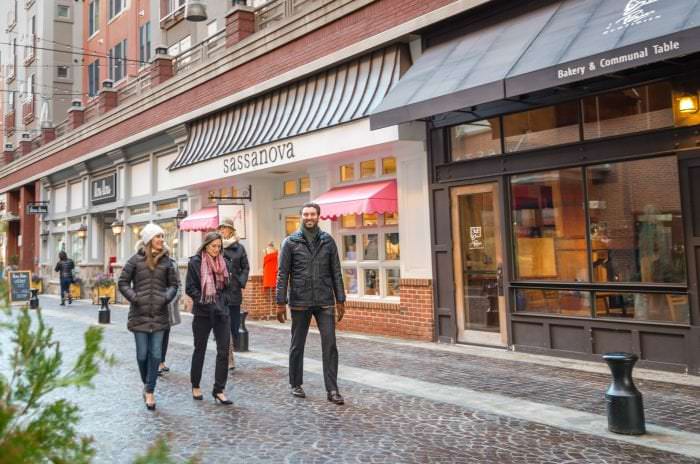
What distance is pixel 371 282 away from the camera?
12.5 meters

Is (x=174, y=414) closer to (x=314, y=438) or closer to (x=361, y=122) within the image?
(x=314, y=438)

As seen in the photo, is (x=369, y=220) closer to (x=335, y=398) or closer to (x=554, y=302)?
(x=554, y=302)

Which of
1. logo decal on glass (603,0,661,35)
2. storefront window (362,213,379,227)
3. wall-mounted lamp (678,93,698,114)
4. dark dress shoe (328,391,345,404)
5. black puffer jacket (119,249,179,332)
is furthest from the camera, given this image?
storefront window (362,213,379,227)

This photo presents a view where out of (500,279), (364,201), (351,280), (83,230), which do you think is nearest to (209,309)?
(500,279)

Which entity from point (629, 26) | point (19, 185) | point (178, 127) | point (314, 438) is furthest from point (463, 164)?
point (19, 185)

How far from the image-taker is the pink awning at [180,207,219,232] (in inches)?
624

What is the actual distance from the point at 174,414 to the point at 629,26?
6.71 metres

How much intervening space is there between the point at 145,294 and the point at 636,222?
6.36m

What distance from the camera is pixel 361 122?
35.7 ft

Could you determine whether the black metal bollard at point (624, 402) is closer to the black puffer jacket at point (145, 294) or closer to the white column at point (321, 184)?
the black puffer jacket at point (145, 294)

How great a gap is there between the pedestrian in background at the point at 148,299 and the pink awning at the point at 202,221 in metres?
9.10

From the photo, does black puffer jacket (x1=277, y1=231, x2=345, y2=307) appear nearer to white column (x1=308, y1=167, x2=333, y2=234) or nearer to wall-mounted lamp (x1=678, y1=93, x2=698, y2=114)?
wall-mounted lamp (x1=678, y1=93, x2=698, y2=114)

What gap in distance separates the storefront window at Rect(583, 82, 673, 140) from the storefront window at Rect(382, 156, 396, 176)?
4.10 m

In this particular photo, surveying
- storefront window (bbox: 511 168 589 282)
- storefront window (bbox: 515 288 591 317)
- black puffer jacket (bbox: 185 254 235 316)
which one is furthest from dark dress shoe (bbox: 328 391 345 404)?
storefront window (bbox: 511 168 589 282)
